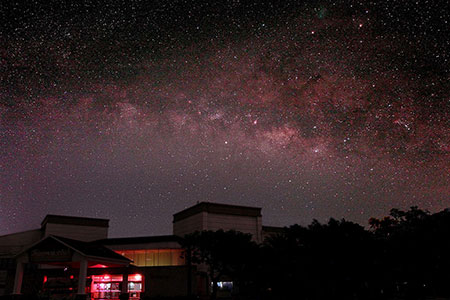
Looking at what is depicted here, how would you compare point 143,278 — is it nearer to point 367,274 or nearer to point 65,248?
point 65,248

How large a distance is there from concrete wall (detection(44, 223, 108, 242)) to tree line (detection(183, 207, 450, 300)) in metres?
37.3

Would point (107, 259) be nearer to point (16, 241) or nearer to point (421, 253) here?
point (421, 253)

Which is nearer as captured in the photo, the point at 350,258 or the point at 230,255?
the point at 350,258

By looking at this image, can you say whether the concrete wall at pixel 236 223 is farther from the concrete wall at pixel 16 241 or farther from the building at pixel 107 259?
the concrete wall at pixel 16 241

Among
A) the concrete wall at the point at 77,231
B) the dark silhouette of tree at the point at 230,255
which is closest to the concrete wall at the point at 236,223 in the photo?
the dark silhouette of tree at the point at 230,255

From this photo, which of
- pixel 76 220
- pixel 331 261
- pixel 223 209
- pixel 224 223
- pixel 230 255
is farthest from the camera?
pixel 76 220

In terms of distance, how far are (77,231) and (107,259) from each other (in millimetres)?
38756

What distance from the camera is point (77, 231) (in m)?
68.6

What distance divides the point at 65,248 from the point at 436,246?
31395 mm

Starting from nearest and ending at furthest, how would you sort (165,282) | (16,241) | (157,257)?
1. (165,282)
2. (157,257)
3. (16,241)

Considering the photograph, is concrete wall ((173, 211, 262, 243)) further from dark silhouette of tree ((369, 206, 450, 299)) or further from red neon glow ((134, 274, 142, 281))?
dark silhouette of tree ((369, 206, 450, 299))

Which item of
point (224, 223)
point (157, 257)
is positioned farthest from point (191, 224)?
point (157, 257)

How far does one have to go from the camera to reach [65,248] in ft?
104

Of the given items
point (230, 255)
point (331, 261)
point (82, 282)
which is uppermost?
point (230, 255)
